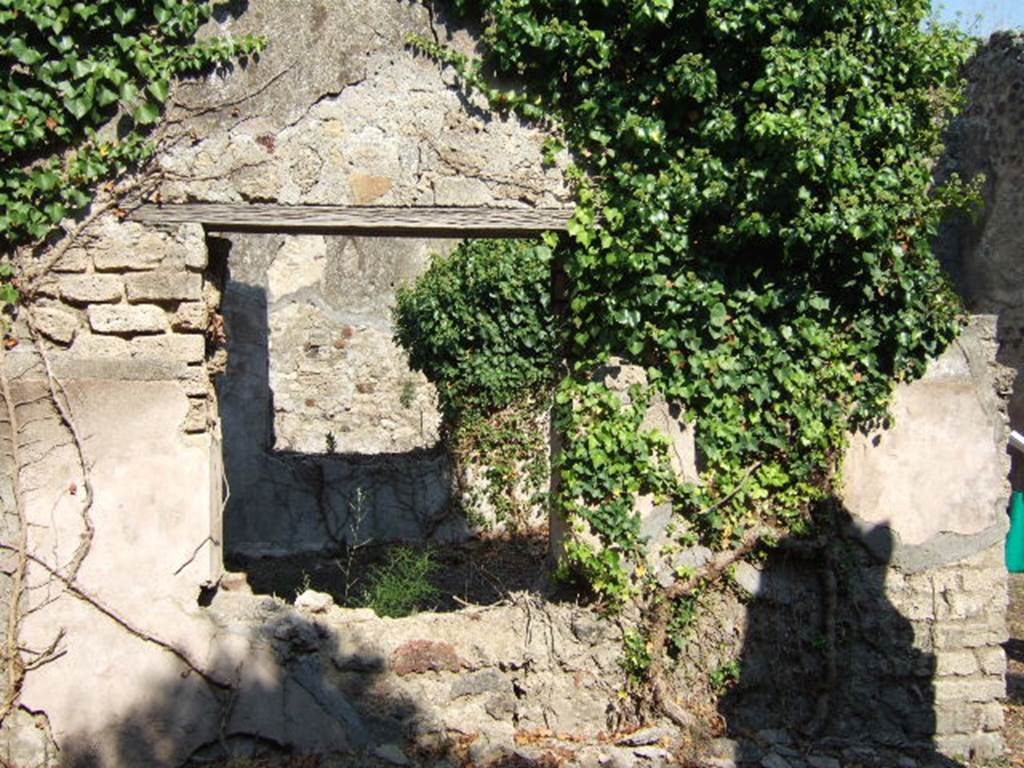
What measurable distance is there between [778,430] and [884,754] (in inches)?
58.5

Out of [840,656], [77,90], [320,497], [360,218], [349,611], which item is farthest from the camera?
[320,497]

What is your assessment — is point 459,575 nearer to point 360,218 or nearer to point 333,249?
point 360,218

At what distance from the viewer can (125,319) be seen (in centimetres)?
467

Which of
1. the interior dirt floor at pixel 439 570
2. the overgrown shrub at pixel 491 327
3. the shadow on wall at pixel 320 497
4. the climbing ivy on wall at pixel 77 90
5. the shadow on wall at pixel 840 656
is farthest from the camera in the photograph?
the shadow on wall at pixel 320 497

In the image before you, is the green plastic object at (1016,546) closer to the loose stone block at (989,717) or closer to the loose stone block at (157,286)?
the loose stone block at (989,717)

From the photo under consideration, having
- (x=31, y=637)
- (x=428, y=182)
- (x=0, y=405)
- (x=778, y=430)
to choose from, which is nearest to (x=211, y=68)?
(x=428, y=182)

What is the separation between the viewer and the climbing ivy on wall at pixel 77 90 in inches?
175

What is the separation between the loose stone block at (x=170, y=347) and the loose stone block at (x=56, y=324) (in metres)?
0.25

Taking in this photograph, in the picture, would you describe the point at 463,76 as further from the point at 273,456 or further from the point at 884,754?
the point at 273,456

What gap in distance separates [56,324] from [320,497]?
16.0 feet

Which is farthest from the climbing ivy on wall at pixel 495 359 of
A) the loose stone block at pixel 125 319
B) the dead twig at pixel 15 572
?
the dead twig at pixel 15 572

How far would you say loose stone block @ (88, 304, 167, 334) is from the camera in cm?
466

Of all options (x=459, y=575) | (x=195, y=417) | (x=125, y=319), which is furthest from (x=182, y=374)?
(x=459, y=575)

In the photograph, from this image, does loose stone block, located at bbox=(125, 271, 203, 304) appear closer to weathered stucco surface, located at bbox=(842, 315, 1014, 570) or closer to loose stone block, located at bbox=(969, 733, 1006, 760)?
weathered stucco surface, located at bbox=(842, 315, 1014, 570)
